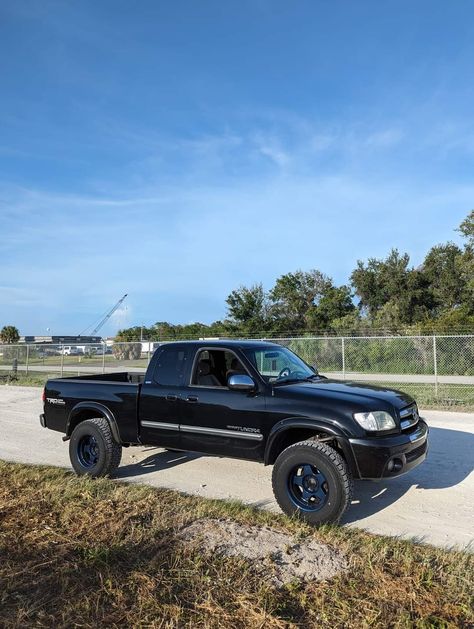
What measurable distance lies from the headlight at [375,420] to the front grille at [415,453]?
1.30 ft

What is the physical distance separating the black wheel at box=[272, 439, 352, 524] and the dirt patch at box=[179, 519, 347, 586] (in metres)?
0.46

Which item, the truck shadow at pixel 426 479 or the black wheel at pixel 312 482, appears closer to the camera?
the black wheel at pixel 312 482

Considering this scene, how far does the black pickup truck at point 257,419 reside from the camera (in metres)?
4.92

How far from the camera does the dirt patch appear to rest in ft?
12.7

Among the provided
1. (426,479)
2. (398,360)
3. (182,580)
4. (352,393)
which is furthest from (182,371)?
(398,360)

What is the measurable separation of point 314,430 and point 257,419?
618 millimetres

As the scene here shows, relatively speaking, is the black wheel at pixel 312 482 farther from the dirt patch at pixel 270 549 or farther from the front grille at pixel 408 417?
the front grille at pixel 408 417

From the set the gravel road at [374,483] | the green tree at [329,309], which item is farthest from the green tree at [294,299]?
the gravel road at [374,483]

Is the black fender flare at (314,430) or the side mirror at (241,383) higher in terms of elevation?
the side mirror at (241,383)

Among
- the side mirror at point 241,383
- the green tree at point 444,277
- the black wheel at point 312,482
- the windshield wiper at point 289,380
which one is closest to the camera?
the black wheel at point 312,482

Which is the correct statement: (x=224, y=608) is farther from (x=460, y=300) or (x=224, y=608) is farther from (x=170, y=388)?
(x=460, y=300)

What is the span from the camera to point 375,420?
4953mm

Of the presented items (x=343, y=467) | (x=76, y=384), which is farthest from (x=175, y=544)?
(x=76, y=384)

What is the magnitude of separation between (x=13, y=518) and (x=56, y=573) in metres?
1.36
